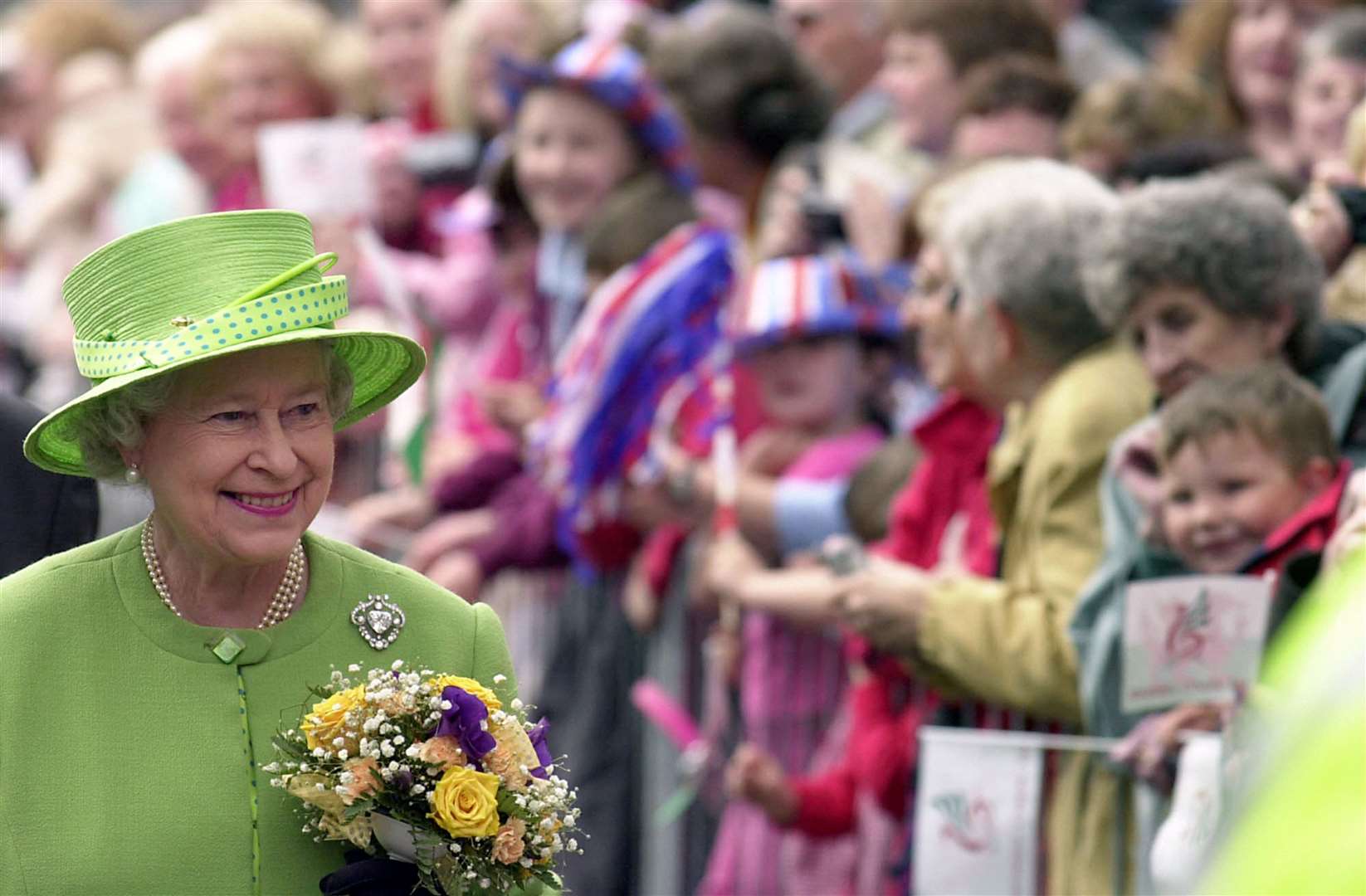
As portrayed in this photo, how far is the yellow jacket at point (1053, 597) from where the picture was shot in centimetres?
479

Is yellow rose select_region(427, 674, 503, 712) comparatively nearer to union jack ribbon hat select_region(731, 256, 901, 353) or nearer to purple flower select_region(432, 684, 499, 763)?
purple flower select_region(432, 684, 499, 763)

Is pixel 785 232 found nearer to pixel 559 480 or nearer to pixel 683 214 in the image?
pixel 683 214

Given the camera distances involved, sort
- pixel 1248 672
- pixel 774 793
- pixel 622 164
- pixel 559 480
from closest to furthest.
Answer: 1. pixel 1248 672
2. pixel 774 793
3. pixel 559 480
4. pixel 622 164

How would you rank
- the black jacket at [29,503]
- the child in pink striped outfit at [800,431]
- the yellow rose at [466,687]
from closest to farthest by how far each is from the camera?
the yellow rose at [466,687] < the black jacket at [29,503] < the child in pink striped outfit at [800,431]

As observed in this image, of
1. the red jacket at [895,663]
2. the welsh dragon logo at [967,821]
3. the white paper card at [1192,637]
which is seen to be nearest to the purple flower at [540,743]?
the white paper card at [1192,637]

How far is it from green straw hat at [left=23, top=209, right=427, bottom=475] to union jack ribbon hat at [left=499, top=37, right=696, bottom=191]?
14.4 ft

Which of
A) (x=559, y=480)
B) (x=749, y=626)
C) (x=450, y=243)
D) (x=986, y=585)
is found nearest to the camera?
(x=986, y=585)

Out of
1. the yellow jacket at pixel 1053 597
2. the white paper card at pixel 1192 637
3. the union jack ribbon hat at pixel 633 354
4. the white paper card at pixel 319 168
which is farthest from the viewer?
the white paper card at pixel 319 168

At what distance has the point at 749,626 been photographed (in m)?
6.37

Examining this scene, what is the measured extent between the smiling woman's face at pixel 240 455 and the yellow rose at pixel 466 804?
0.45 metres

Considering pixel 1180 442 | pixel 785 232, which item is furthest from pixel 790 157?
pixel 1180 442

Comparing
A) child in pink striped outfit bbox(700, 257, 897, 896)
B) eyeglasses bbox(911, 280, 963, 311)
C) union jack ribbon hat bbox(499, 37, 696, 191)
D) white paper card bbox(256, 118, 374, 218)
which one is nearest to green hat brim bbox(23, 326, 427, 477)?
eyeglasses bbox(911, 280, 963, 311)

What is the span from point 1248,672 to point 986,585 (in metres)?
0.85

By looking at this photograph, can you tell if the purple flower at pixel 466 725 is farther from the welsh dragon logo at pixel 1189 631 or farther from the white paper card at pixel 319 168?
the white paper card at pixel 319 168
